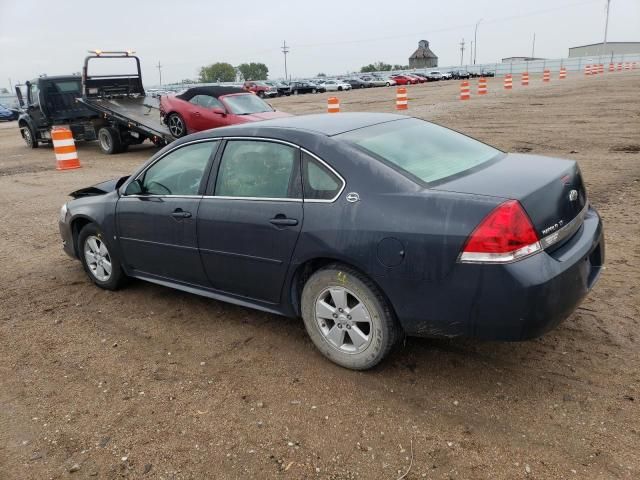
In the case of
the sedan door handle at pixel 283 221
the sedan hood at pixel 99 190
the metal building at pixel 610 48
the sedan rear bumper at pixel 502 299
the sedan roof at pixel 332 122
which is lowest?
the sedan rear bumper at pixel 502 299

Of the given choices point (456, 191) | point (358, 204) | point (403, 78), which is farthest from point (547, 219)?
point (403, 78)

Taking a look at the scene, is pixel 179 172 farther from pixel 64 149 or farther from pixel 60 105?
pixel 60 105

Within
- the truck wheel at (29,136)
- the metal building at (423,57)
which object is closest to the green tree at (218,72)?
the metal building at (423,57)

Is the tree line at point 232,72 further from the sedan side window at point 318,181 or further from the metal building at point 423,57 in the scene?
the sedan side window at point 318,181

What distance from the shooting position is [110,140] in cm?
1534

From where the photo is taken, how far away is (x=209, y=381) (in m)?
3.52

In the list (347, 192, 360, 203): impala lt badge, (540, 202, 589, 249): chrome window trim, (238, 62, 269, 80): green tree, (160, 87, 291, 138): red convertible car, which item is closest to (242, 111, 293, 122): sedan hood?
(160, 87, 291, 138): red convertible car

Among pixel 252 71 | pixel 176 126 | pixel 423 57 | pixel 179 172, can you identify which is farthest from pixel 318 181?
pixel 252 71

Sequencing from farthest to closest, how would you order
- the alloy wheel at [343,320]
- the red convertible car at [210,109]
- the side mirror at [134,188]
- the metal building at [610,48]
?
1. the metal building at [610,48]
2. the red convertible car at [210,109]
3. the side mirror at [134,188]
4. the alloy wheel at [343,320]

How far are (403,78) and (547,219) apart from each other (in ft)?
194

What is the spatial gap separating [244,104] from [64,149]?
175 inches

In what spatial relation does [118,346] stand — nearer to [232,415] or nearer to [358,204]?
[232,415]

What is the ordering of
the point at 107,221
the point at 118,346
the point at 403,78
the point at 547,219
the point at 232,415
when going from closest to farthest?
1. the point at 547,219
2. the point at 232,415
3. the point at 118,346
4. the point at 107,221
5. the point at 403,78

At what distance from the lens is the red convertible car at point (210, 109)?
13.2 meters
